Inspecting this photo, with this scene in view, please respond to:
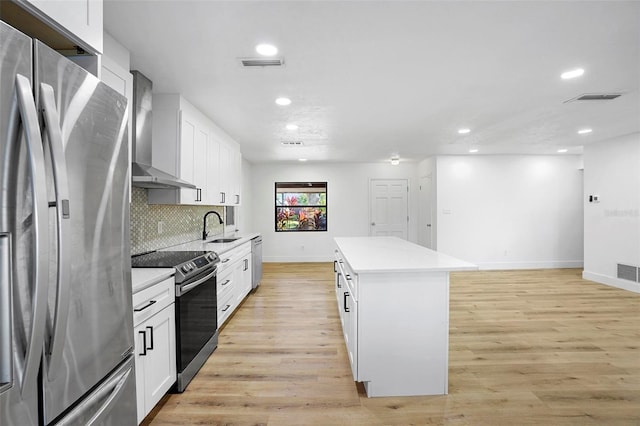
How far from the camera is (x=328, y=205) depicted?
311 inches

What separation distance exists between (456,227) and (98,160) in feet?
21.8

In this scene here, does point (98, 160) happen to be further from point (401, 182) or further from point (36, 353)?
point (401, 182)

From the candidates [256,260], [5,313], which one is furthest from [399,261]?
[256,260]

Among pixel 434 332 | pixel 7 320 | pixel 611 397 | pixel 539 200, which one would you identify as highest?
pixel 539 200

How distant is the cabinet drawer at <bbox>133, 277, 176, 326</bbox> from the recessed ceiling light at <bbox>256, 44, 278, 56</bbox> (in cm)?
170

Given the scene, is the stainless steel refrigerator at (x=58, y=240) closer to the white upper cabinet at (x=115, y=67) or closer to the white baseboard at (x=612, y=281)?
the white upper cabinet at (x=115, y=67)

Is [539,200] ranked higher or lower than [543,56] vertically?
lower

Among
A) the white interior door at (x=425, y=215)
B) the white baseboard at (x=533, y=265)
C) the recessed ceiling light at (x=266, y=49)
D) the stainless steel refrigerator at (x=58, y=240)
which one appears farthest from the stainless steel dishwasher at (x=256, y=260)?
the white baseboard at (x=533, y=265)

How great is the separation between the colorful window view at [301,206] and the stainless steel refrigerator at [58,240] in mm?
6589

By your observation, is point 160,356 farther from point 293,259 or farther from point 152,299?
point 293,259

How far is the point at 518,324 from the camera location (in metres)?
3.55

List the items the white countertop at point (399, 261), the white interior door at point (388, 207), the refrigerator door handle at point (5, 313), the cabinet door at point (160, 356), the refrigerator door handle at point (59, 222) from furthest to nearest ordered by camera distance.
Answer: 1. the white interior door at point (388, 207)
2. the white countertop at point (399, 261)
3. the cabinet door at point (160, 356)
4. the refrigerator door handle at point (59, 222)
5. the refrigerator door handle at point (5, 313)

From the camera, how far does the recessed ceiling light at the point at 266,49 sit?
7.11 ft

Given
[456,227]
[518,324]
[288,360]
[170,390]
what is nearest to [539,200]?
[456,227]
